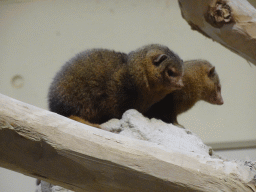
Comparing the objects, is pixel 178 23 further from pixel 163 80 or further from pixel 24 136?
pixel 24 136

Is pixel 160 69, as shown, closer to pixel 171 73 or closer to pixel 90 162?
pixel 171 73

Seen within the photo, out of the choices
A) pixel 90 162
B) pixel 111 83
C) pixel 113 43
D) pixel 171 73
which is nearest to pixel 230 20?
pixel 171 73

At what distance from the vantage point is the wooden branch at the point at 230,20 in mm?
2275

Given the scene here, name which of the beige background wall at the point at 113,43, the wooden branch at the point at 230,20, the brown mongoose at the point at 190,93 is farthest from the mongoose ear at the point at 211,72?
the beige background wall at the point at 113,43

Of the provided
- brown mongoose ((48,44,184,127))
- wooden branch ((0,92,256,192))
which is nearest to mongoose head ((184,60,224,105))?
brown mongoose ((48,44,184,127))

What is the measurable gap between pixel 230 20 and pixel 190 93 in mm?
737

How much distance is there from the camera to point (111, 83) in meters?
2.31

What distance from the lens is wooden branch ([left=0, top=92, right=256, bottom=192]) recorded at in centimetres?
130

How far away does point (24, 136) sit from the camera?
4.21ft

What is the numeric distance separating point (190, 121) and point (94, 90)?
190 centimetres

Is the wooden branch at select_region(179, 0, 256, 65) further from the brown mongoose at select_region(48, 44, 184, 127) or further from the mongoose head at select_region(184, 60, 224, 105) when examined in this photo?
the mongoose head at select_region(184, 60, 224, 105)

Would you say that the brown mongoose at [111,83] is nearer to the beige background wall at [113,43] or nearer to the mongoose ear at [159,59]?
the mongoose ear at [159,59]

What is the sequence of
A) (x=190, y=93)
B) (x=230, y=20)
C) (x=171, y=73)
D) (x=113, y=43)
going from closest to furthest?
1. (x=230, y=20)
2. (x=171, y=73)
3. (x=190, y=93)
4. (x=113, y=43)

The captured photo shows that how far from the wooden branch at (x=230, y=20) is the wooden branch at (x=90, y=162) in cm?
122
